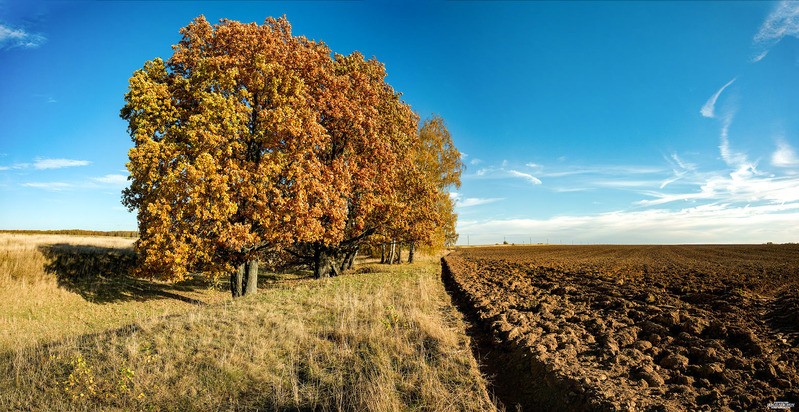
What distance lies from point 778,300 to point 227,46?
23.4 m

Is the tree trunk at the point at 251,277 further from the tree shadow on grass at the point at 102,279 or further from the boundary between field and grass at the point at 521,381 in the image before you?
the boundary between field and grass at the point at 521,381

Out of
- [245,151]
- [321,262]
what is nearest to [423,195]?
[321,262]

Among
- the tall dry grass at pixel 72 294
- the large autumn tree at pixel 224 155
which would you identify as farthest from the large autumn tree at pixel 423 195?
the tall dry grass at pixel 72 294

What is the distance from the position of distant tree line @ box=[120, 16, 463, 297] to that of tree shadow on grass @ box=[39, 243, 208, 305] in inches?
195

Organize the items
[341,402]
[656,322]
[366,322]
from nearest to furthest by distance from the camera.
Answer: [341,402] < [656,322] < [366,322]

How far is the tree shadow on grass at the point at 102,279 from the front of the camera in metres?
20.2

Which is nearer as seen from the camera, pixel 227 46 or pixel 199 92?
pixel 199 92

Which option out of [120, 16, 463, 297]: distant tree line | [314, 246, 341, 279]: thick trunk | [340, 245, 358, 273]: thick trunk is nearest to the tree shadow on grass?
[120, 16, 463, 297]: distant tree line

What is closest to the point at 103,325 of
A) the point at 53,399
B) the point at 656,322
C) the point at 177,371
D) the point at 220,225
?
the point at 220,225

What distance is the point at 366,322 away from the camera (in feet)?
34.6

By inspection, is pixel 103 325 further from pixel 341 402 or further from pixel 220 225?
pixel 341 402

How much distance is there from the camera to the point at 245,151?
18359mm

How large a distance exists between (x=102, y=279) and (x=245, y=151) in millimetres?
12796

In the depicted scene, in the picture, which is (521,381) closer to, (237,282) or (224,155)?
(224,155)
